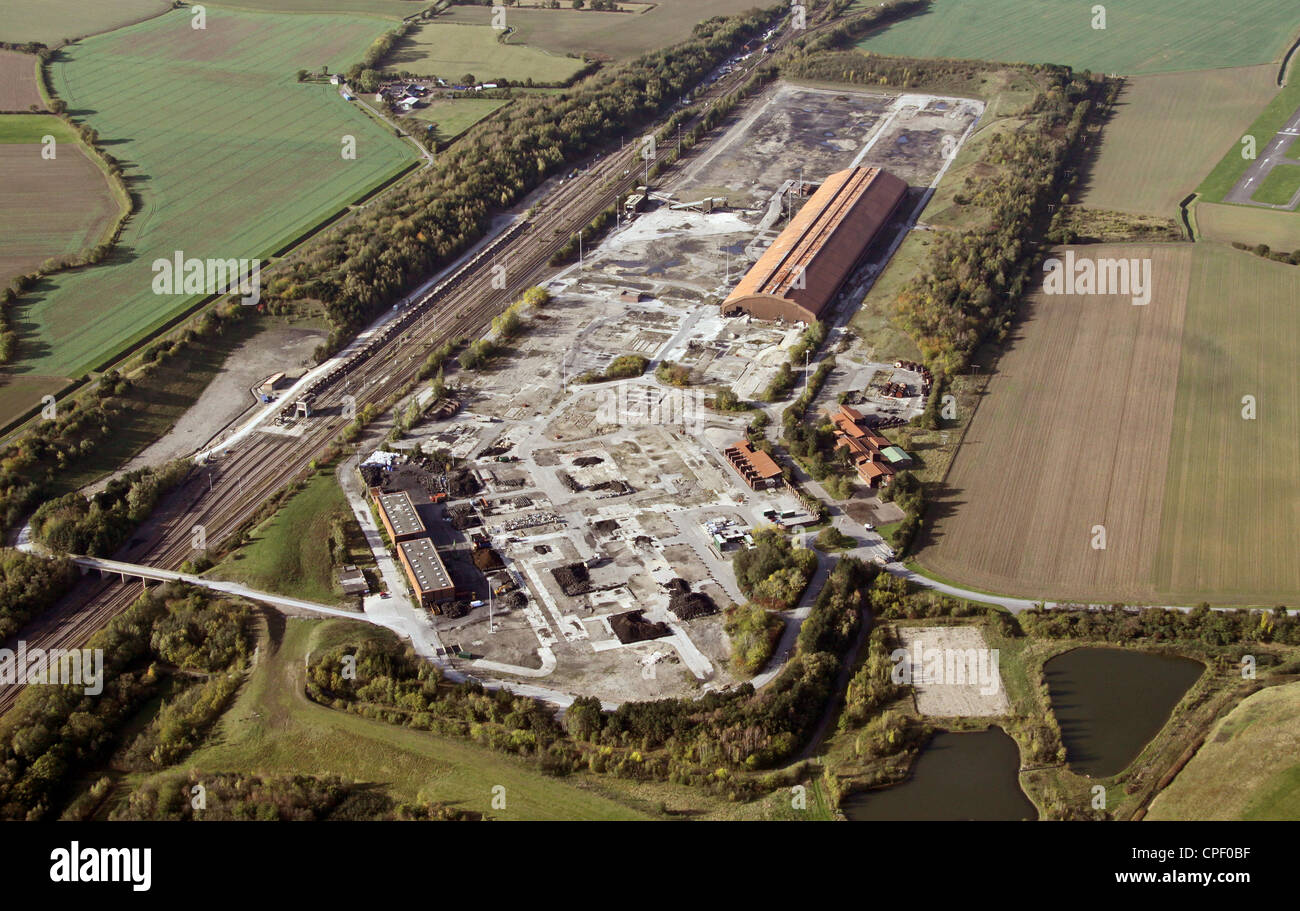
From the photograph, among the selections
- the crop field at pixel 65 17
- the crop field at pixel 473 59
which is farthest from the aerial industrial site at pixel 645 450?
→ the crop field at pixel 65 17

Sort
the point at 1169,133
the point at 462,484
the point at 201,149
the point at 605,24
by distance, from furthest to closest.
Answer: the point at 605,24 < the point at 1169,133 < the point at 201,149 < the point at 462,484

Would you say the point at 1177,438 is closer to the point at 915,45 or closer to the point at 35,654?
the point at 35,654

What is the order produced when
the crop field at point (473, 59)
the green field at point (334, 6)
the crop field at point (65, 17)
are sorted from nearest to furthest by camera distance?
1. the crop field at point (473, 59)
2. the crop field at point (65, 17)
3. the green field at point (334, 6)

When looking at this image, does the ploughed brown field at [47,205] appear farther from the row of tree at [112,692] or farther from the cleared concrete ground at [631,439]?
the row of tree at [112,692]

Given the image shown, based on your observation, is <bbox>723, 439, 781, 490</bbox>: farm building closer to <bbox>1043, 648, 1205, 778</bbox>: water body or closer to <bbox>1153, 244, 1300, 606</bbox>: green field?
<bbox>1043, 648, 1205, 778</bbox>: water body

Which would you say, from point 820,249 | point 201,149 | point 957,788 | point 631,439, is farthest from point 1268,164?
point 201,149

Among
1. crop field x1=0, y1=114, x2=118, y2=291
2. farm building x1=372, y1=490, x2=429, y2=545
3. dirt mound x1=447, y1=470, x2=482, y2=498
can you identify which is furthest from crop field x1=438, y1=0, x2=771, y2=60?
farm building x1=372, y1=490, x2=429, y2=545
